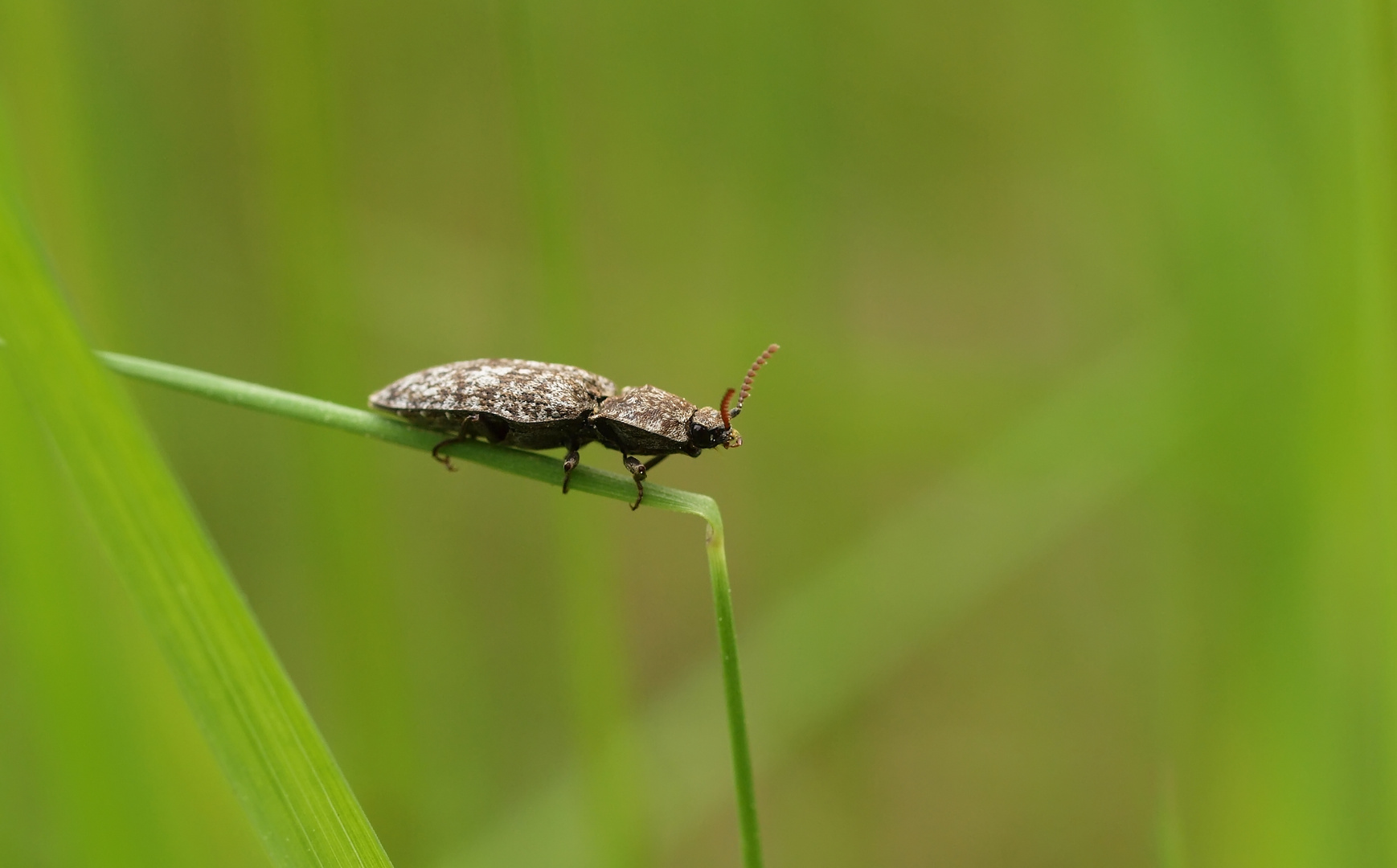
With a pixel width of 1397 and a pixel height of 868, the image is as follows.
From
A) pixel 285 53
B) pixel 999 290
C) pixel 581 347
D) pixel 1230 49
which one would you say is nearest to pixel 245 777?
pixel 581 347

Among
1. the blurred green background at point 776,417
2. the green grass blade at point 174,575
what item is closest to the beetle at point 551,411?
the blurred green background at point 776,417

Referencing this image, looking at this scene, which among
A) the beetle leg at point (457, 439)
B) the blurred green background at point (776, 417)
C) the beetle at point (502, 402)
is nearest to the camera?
the blurred green background at point (776, 417)

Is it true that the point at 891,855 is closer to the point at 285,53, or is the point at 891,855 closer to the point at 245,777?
the point at 245,777

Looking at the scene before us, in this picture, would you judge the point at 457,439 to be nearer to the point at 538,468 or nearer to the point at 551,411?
the point at 551,411

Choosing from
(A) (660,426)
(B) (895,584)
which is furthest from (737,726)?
(B) (895,584)

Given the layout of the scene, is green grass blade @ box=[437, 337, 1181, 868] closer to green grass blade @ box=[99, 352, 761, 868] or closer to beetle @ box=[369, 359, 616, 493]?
beetle @ box=[369, 359, 616, 493]

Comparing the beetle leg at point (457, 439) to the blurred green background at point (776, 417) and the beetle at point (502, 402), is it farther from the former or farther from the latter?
the blurred green background at point (776, 417)

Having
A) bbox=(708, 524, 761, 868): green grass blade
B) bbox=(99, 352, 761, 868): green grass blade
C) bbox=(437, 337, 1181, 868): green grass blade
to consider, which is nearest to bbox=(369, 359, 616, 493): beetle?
bbox=(99, 352, 761, 868): green grass blade
